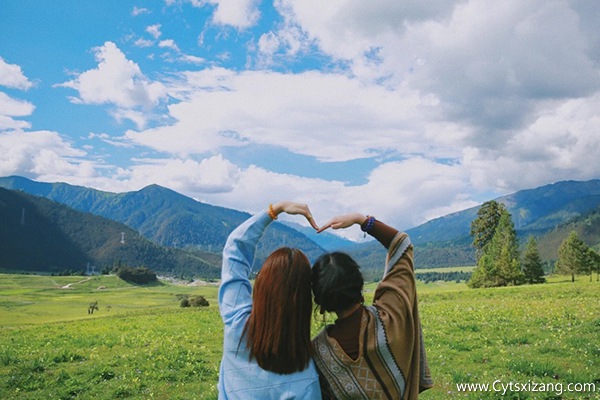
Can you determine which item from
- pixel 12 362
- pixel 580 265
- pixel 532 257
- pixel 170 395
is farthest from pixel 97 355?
pixel 580 265

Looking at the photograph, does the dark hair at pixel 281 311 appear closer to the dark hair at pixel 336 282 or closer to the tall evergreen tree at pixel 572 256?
the dark hair at pixel 336 282

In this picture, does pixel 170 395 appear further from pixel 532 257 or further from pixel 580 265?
pixel 580 265

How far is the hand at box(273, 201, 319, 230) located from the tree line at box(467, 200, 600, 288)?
73.0 metres

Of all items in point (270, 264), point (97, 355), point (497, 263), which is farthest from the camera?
point (497, 263)

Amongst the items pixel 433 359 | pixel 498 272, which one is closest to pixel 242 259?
pixel 433 359

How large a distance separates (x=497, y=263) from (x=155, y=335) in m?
63.8

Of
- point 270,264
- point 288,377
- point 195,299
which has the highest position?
point 270,264

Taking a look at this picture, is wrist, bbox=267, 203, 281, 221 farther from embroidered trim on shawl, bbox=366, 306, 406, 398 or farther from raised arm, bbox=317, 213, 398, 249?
embroidered trim on shawl, bbox=366, 306, 406, 398

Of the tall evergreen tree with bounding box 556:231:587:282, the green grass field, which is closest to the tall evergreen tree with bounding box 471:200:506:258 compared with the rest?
the tall evergreen tree with bounding box 556:231:587:282

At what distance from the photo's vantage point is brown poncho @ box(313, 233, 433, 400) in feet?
14.9

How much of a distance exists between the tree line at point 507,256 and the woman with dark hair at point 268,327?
7340 cm

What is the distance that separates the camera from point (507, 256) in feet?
237

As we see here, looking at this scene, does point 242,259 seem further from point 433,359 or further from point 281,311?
point 433,359

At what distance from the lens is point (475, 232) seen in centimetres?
9275
